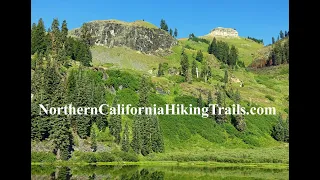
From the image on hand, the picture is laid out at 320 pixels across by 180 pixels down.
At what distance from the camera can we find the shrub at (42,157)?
219ft

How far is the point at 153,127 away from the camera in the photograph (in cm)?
8656

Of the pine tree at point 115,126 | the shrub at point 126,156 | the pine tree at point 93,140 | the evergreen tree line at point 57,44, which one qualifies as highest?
the evergreen tree line at point 57,44

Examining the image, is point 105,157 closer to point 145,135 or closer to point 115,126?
point 115,126

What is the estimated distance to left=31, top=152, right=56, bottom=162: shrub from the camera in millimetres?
66875

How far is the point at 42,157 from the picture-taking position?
221ft

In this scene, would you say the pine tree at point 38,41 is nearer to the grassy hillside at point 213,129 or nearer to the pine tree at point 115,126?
the grassy hillside at point 213,129

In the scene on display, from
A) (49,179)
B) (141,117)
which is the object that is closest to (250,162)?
(141,117)

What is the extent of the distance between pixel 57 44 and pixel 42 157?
5295cm

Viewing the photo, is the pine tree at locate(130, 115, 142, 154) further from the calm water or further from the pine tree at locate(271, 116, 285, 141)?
the pine tree at locate(271, 116, 285, 141)

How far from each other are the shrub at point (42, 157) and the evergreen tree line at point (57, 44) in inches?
1694

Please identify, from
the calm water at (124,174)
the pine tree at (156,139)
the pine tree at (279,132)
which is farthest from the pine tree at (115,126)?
the pine tree at (279,132)
